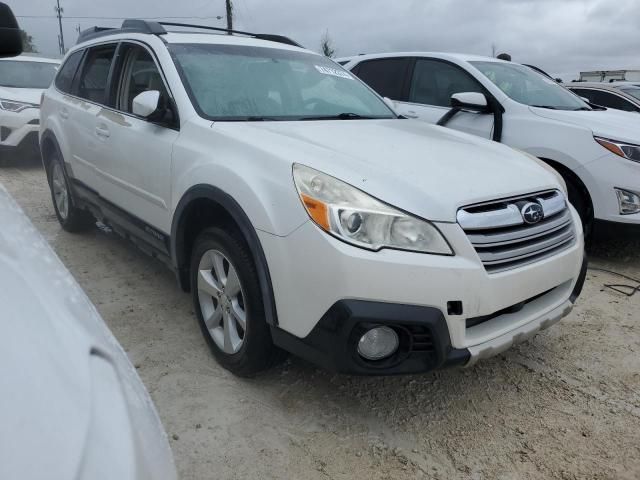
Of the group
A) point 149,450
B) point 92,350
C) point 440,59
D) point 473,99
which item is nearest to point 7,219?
point 92,350

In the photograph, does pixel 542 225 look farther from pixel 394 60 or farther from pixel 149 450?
pixel 394 60

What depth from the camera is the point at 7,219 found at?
5.08 feet

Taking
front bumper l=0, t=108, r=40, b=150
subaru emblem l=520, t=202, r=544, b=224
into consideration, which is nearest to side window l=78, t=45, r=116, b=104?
subaru emblem l=520, t=202, r=544, b=224

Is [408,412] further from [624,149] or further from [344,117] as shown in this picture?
[624,149]

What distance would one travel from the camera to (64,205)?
4832mm

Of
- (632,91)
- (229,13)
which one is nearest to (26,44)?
(229,13)

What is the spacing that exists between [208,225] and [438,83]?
138 inches

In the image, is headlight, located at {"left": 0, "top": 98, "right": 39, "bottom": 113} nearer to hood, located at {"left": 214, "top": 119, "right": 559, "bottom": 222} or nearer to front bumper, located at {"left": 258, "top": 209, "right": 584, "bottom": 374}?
hood, located at {"left": 214, "top": 119, "right": 559, "bottom": 222}

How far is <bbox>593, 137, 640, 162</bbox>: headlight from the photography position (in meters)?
4.04


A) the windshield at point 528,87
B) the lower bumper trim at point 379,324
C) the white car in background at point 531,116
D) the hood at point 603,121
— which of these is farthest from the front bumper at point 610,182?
the lower bumper trim at point 379,324

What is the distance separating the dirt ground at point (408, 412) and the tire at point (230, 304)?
0.55 ft

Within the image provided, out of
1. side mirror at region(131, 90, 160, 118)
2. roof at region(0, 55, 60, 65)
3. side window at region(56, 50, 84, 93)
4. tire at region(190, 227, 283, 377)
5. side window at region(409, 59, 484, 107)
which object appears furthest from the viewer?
roof at region(0, 55, 60, 65)

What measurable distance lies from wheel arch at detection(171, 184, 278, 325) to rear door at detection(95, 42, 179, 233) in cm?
20

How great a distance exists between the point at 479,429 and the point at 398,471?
470 mm
